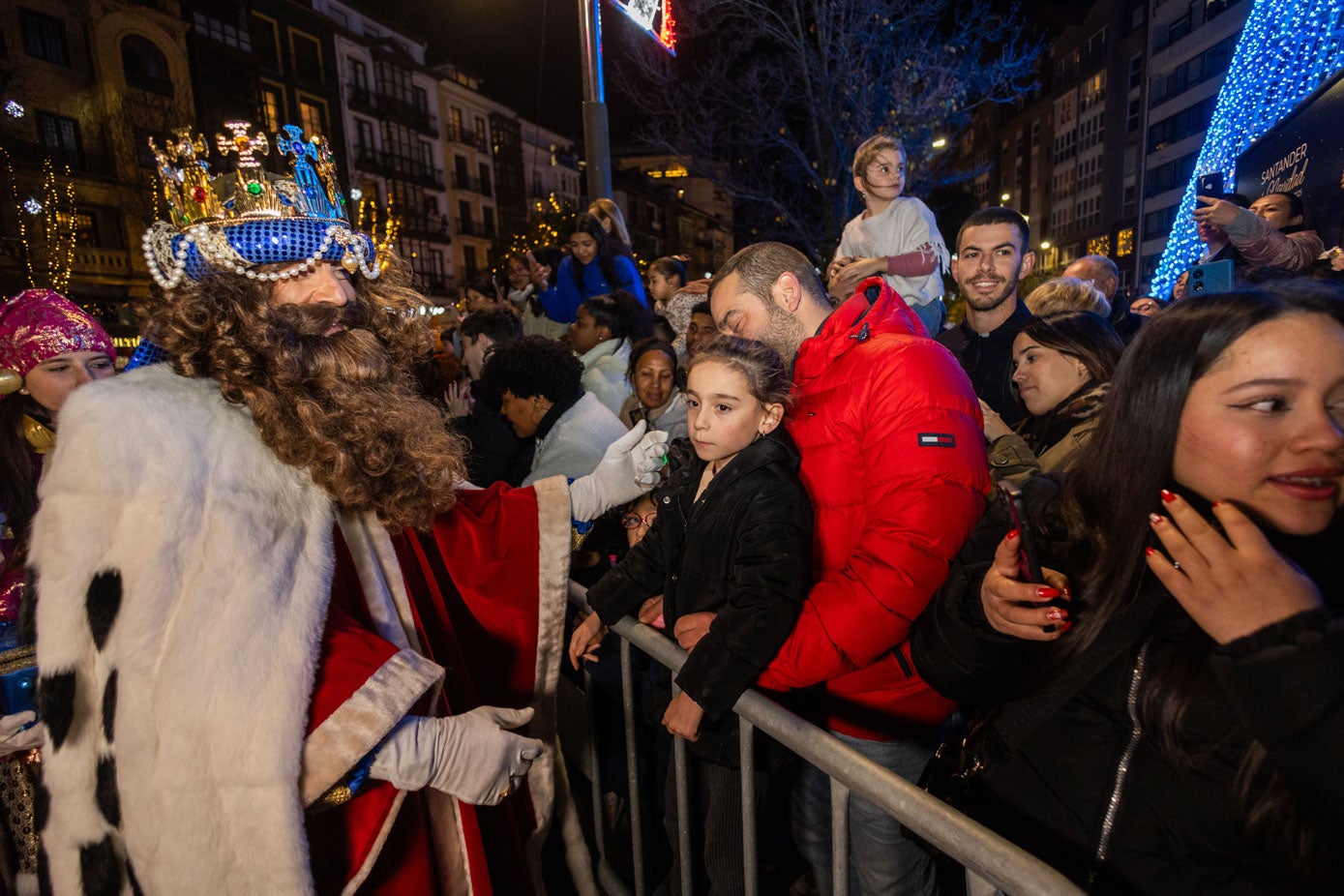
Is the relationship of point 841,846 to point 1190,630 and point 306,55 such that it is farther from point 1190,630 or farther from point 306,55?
point 306,55

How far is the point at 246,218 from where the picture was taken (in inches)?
81.1

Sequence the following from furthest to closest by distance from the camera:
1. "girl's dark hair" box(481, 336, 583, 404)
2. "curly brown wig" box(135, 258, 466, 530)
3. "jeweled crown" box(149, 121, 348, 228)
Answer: "girl's dark hair" box(481, 336, 583, 404)
"jeweled crown" box(149, 121, 348, 228)
"curly brown wig" box(135, 258, 466, 530)

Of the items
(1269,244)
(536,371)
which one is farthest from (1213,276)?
(536,371)

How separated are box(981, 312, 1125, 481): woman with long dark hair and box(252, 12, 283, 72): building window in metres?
43.9

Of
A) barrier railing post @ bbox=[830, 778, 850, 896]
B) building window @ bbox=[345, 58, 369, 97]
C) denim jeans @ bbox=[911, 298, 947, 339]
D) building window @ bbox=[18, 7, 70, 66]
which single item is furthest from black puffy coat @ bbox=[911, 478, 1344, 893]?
building window @ bbox=[345, 58, 369, 97]

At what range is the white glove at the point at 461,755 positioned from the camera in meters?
1.66

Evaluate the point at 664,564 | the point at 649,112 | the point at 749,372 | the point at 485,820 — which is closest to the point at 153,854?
the point at 485,820

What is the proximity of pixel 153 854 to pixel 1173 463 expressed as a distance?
247cm

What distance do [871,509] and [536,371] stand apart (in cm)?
259

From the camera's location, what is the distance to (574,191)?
64.8 meters

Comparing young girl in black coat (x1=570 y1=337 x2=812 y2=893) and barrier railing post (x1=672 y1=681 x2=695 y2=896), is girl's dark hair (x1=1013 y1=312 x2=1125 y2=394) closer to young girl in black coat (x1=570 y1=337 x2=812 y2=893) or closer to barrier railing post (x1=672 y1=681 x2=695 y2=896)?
young girl in black coat (x1=570 y1=337 x2=812 y2=893)

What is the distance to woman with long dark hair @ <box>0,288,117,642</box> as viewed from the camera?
10.6 ft

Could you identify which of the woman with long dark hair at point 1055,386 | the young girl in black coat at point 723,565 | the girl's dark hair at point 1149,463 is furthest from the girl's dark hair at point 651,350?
the girl's dark hair at point 1149,463

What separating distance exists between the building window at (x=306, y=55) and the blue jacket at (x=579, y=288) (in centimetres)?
4013
